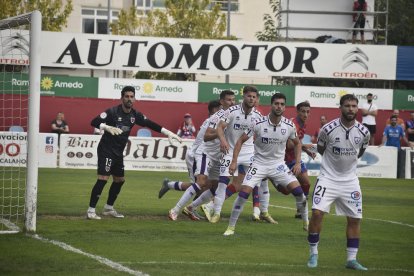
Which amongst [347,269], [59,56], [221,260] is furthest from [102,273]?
[59,56]

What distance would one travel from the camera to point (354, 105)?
11.6 m

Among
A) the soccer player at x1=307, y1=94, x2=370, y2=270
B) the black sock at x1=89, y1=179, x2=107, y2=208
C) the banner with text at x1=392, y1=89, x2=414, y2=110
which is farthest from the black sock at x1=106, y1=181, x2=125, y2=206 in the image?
the banner with text at x1=392, y1=89, x2=414, y2=110

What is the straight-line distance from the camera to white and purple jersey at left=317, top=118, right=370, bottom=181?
11805 mm

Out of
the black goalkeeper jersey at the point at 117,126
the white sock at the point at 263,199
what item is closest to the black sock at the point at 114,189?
the black goalkeeper jersey at the point at 117,126

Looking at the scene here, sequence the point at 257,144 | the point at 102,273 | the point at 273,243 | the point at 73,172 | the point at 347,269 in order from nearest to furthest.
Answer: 1. the point at 102,273
2. the point at 347,269
3. the point at 273,243
4. the point at 257,144
5. the point at 73,172

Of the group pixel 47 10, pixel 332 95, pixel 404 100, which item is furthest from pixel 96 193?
pixel 47 10

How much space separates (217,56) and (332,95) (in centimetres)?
502

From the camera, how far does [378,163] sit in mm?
34250

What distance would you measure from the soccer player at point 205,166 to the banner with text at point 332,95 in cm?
2116

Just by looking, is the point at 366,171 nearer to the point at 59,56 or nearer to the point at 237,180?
the point at 59,56

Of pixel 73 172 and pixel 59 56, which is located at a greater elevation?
pixel 59 56

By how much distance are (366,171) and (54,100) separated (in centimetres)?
1310

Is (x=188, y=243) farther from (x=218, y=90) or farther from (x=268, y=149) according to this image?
(x=218, y=90)

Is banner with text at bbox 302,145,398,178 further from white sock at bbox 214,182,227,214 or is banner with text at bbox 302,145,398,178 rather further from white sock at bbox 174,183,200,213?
white sock at bbox 214,182,227,214
